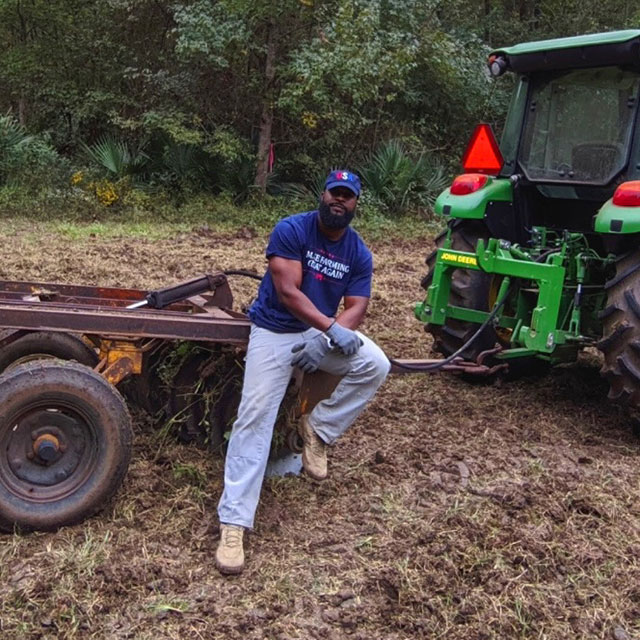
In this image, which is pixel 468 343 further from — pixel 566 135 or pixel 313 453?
pixel 566 135

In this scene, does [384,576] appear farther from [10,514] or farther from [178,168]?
[178,168]

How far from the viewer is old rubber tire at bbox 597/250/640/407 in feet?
14.8

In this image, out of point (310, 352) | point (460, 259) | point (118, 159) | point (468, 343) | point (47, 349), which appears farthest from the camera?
point (118, 159)

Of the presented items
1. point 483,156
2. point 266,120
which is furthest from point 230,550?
point 266,120

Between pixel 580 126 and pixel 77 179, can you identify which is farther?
pixel 77 179

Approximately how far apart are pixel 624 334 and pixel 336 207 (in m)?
1.87

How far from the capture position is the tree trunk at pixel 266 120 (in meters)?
13.1

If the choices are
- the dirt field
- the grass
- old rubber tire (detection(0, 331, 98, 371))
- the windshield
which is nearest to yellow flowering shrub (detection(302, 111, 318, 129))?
the grass

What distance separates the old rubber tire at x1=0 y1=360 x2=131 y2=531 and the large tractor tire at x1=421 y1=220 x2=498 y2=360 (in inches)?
104

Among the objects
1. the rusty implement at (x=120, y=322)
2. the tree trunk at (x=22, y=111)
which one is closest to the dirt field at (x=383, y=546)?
the rusty implement at (x=120, y=322)

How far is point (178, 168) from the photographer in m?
13.6

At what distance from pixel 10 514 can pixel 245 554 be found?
925mm

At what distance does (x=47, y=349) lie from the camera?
4328mm

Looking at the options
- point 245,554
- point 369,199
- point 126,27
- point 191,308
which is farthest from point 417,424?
point 126,27
